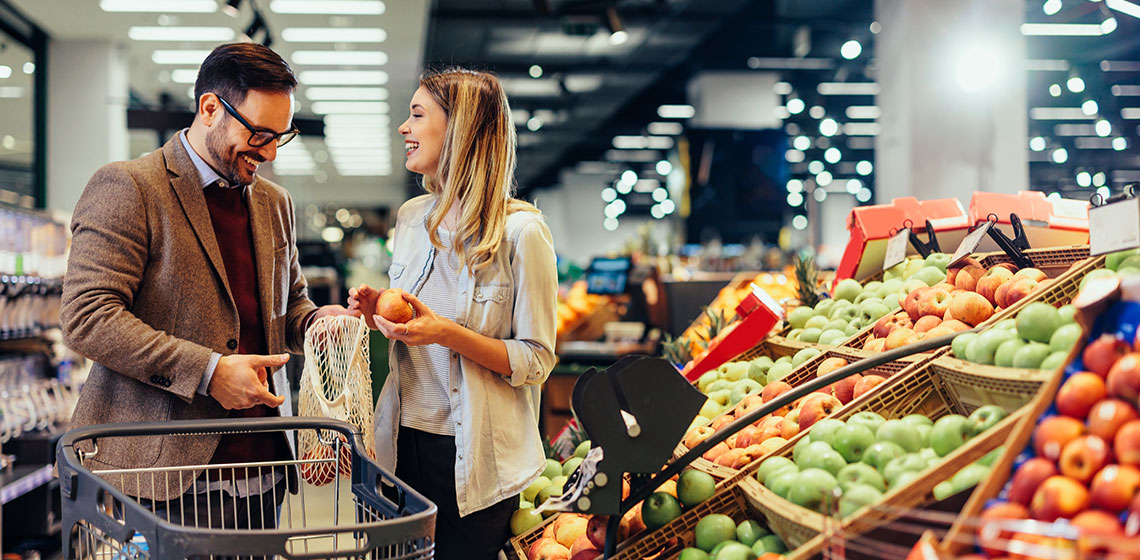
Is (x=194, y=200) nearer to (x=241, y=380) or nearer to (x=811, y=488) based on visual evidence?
(x=241, y=380)

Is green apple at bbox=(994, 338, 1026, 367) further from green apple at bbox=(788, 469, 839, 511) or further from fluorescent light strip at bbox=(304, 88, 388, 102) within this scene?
fluorescent light strip at bbox=(304, 88, 388, 102)

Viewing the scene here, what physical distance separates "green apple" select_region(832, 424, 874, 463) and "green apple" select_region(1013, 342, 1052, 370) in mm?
277

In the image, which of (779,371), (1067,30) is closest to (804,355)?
(779,371)

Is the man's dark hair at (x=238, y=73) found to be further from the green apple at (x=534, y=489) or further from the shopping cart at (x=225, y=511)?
the green apple at (x=534, y=489)

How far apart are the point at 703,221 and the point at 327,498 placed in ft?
25.7

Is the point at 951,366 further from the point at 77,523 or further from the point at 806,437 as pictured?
the point at 77,523

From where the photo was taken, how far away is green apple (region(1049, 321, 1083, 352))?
1426 mm

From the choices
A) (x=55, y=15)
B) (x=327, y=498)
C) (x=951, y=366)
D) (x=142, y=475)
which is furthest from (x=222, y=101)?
(x=55, y=15)

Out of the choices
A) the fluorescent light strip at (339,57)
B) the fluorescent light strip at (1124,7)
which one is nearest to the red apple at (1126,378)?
the fluorescent light strip at (1124,7)

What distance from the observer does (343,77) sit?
1168 centimetres

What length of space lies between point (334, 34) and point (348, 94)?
3.26 meters

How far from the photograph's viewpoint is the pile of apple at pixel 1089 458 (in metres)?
1.01

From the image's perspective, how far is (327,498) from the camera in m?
6.12

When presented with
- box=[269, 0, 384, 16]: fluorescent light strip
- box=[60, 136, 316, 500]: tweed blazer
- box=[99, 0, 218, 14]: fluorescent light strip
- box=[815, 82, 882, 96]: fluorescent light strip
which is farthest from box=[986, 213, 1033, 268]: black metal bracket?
box=[815, 82, 882, 96]: fluorescent light strip
